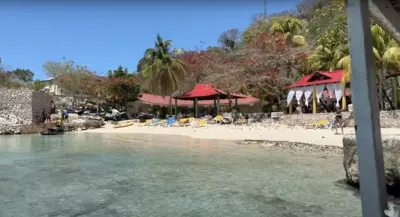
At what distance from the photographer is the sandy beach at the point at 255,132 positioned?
13.8m

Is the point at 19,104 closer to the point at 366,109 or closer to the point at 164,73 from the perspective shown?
the point at 164,73

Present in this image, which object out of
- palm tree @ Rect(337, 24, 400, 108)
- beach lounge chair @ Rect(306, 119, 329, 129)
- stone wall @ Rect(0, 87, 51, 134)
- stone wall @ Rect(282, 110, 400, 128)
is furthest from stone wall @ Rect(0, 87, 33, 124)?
palm tree @ Rect(337, 24, 400, 108)

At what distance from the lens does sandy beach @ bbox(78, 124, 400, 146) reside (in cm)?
1380

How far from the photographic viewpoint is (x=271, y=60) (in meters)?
26.0

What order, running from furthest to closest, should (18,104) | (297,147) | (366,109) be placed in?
(18,104) → (297,147) → (366,109)

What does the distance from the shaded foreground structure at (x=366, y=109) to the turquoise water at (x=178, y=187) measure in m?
2.81

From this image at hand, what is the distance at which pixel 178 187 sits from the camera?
22.7 ft

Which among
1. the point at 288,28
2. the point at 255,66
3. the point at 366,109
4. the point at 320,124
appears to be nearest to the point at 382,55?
the point at 320,124

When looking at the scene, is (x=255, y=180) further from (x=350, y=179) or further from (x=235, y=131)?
(x=235, y=131)

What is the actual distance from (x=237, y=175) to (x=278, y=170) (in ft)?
4.27

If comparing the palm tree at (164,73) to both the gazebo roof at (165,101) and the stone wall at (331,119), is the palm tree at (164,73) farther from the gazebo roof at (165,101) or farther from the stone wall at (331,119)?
the stone wall at (331,119)

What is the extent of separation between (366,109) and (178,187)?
17.2ft

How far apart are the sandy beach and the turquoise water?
3.13 meters

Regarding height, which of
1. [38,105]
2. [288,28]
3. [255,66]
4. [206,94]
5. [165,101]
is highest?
[288,28]
